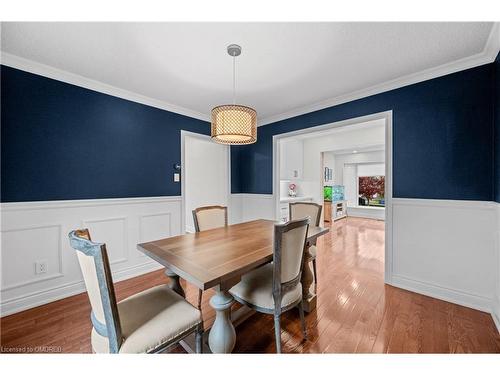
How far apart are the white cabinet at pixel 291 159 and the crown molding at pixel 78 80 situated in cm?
252

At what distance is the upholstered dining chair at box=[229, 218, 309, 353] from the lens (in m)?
1.32

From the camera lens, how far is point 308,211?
263 centimetres

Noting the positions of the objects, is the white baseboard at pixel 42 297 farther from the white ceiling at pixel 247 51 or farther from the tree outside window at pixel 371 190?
the tree outside window at pixel 371 190

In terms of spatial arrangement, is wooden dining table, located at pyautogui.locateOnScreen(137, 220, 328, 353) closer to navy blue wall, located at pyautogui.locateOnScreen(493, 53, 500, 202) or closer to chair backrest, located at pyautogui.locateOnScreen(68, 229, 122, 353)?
chair backrest, located at pyautogui.locateOnScreen(68, 229, 122, 353)

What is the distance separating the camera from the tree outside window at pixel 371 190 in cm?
693

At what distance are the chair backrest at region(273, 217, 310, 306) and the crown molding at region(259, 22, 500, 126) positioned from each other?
2178mm

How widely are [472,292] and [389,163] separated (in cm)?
150

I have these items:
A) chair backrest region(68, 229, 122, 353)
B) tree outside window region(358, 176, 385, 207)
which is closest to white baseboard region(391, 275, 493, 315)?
chair backrest region(68, 229, 122, 353)

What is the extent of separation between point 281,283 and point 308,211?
55.1 inches

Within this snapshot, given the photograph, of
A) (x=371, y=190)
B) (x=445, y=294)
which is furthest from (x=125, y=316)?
(x=371, y=190)

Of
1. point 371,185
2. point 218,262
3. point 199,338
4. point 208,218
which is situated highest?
point 371,185

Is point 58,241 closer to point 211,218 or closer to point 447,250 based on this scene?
point 211,218

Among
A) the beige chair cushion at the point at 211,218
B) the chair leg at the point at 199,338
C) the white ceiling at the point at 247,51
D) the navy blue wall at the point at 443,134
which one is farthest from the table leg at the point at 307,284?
the white ceiling at the point at 247,51
